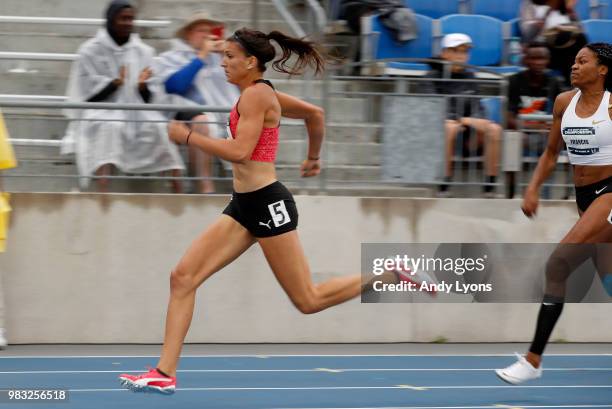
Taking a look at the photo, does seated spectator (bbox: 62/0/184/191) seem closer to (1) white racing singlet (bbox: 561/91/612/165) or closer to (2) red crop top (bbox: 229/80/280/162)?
(2) red crop top (bbox: 229/80/280/162)

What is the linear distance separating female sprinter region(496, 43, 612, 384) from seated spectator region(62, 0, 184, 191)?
11.2 ft

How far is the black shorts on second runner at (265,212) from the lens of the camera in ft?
22.4

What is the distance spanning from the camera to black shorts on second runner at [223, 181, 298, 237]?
6.84 metres

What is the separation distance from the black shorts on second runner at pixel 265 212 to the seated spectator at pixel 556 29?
16.1ft

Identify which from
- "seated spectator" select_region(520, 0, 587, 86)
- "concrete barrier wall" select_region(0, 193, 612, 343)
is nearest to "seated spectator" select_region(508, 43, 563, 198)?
"seated spectator" select_region(520, 0, 587, 86)

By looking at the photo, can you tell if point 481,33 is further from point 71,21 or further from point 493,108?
point 71,21

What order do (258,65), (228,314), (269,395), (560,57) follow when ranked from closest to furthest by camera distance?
(258,65) → (269,395) → (228,314) → (560,57)

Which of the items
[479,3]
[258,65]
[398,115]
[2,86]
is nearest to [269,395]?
[258,65]

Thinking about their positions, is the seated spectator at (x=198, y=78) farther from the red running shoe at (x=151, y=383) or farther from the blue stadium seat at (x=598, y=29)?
the blue stadium seat at (x=598, y=29)

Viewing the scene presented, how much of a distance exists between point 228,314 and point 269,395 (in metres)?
2.39

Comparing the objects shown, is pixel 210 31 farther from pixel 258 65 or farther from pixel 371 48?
pixel 258 65

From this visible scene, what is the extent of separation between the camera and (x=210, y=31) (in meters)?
10.2

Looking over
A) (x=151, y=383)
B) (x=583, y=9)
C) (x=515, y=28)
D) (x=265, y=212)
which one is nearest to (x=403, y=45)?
(x=515, y=28)

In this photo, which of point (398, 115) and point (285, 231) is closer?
point (285, 231)
